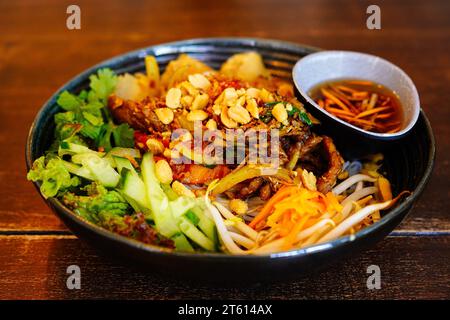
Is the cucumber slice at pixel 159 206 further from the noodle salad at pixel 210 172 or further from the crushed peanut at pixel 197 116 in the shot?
the crushed peanut at pixel 197 116

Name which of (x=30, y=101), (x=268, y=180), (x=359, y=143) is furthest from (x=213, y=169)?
(x=30, y=101)

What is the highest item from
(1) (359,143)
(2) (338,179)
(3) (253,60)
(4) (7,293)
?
(3) (253,60)

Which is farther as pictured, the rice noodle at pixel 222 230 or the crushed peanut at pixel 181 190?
the crushed peanut at pixel 181 190

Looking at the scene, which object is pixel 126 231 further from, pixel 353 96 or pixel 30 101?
pixel 30 101

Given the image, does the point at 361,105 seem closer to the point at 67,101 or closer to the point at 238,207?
the point at 238,207

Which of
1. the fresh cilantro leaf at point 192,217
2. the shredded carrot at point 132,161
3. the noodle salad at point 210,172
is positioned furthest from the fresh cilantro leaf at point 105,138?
the fresh cilantro leaf at point 192,217

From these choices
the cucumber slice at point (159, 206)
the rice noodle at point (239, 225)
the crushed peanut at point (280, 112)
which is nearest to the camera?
the cucumber slice at point (159, 206)

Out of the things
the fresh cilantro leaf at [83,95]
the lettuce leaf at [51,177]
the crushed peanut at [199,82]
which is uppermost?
the crushed peanut at [199,82]
